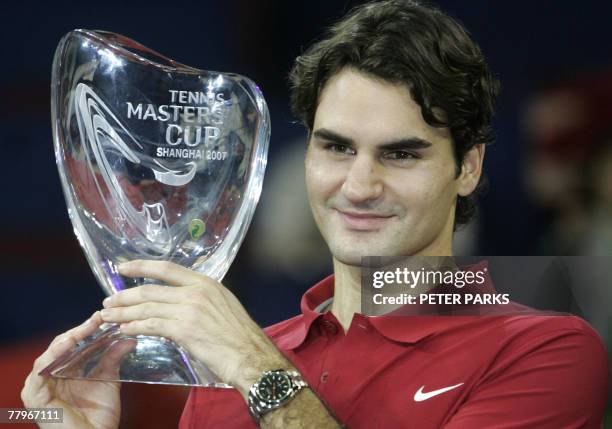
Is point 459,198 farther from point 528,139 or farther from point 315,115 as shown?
point 528,139

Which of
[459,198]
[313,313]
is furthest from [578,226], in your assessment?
[313,313]

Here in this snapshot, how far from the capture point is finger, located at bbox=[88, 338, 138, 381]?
134cm

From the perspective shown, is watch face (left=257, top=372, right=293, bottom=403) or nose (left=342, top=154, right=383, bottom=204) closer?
watch face (left=257, top=372, right=293, bottom=403)

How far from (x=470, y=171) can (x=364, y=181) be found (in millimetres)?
273

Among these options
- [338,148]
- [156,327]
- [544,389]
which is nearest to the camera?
[156,327]

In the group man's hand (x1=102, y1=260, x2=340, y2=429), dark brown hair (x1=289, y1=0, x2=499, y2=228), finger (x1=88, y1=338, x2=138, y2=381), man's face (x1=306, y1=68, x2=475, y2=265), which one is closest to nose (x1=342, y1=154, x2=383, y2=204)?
man's face (x1=306, y1=68, x2=475, y2=265)

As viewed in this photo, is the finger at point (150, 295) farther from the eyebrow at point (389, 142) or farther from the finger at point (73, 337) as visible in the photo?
the eyebrow at point (389, 142)

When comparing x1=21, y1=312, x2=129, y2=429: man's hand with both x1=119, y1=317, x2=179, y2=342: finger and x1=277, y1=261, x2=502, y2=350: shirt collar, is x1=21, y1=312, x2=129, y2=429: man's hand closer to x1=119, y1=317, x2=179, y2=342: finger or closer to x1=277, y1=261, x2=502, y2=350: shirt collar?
x1=119, y1=317, x2=179, y2=342: finger

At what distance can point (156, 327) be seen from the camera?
1.30 metres

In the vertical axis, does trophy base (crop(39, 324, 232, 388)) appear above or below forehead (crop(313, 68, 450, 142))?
below

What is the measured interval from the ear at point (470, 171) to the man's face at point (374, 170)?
0.22 ft

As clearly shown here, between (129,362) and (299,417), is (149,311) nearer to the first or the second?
(129,362)

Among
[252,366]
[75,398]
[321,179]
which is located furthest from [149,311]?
[321,179]

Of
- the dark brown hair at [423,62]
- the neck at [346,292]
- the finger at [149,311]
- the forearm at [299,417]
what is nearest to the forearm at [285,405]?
the forearm at [299,417]
